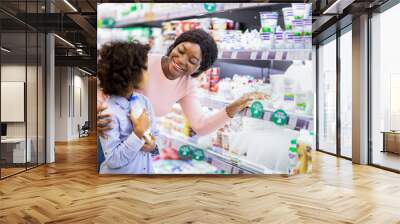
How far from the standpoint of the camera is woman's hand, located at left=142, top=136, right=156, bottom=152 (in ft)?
20.4

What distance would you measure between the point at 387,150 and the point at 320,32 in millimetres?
3682

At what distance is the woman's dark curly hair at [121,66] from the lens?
20.2 feet

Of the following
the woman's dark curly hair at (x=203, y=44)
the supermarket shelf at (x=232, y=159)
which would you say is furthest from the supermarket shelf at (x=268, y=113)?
the supermarket shelf at (x=232, y=159)

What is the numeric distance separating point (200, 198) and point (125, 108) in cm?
210

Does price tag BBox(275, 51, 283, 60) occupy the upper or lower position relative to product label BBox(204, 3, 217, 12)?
lower

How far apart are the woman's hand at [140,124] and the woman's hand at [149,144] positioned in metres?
0.13

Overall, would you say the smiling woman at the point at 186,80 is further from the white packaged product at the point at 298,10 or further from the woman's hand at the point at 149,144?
the white packaged product at the point at 298,10

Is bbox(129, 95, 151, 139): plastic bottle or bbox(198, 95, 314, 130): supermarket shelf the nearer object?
bbox(129, 95, 151, 139): plastic bottle

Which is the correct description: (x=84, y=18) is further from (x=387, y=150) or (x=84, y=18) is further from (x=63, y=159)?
(x=387, y=150)

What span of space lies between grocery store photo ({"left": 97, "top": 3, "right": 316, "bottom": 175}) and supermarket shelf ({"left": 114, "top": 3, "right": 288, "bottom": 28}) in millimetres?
16

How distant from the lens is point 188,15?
20.8ft

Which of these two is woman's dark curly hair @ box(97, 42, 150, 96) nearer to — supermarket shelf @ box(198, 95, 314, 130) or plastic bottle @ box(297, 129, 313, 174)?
supermarket shelf @ box(198, 95, 314, 130)

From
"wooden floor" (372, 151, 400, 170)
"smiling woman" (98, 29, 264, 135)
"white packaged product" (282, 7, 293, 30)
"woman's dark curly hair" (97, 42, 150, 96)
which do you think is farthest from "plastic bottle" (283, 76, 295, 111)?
"wooden floor" (372, 151, 400, 170)

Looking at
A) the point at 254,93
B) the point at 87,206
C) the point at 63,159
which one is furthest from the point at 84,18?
the point at 87,206
